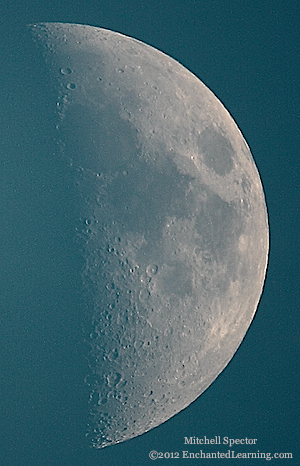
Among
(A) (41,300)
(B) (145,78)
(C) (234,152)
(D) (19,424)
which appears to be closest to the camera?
(A) (41,300)

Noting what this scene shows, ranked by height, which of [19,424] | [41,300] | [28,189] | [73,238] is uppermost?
[28,189]

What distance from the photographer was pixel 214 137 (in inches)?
137

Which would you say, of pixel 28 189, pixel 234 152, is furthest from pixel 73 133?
pixel 234 152

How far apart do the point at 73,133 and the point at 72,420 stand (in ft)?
4.97

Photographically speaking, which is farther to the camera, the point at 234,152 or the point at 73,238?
the point at 234,152

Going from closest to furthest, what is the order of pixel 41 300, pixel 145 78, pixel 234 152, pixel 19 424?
1. pixel 41 300
2. pixel 19 424
3. pixel 145 78
4. pixel 234 152

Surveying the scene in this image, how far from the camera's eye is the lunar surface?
297 centimetres

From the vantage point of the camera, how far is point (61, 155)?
294cm

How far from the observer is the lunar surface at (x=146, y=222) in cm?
297

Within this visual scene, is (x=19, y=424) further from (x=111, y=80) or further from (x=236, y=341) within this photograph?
(x=111, y=80)

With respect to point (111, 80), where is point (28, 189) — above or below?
below

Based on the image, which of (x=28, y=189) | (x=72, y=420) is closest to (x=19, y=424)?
(x=72, y=420)

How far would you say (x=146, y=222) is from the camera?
3.01 metres

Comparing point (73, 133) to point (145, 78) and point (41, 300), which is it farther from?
point (41, 300)
